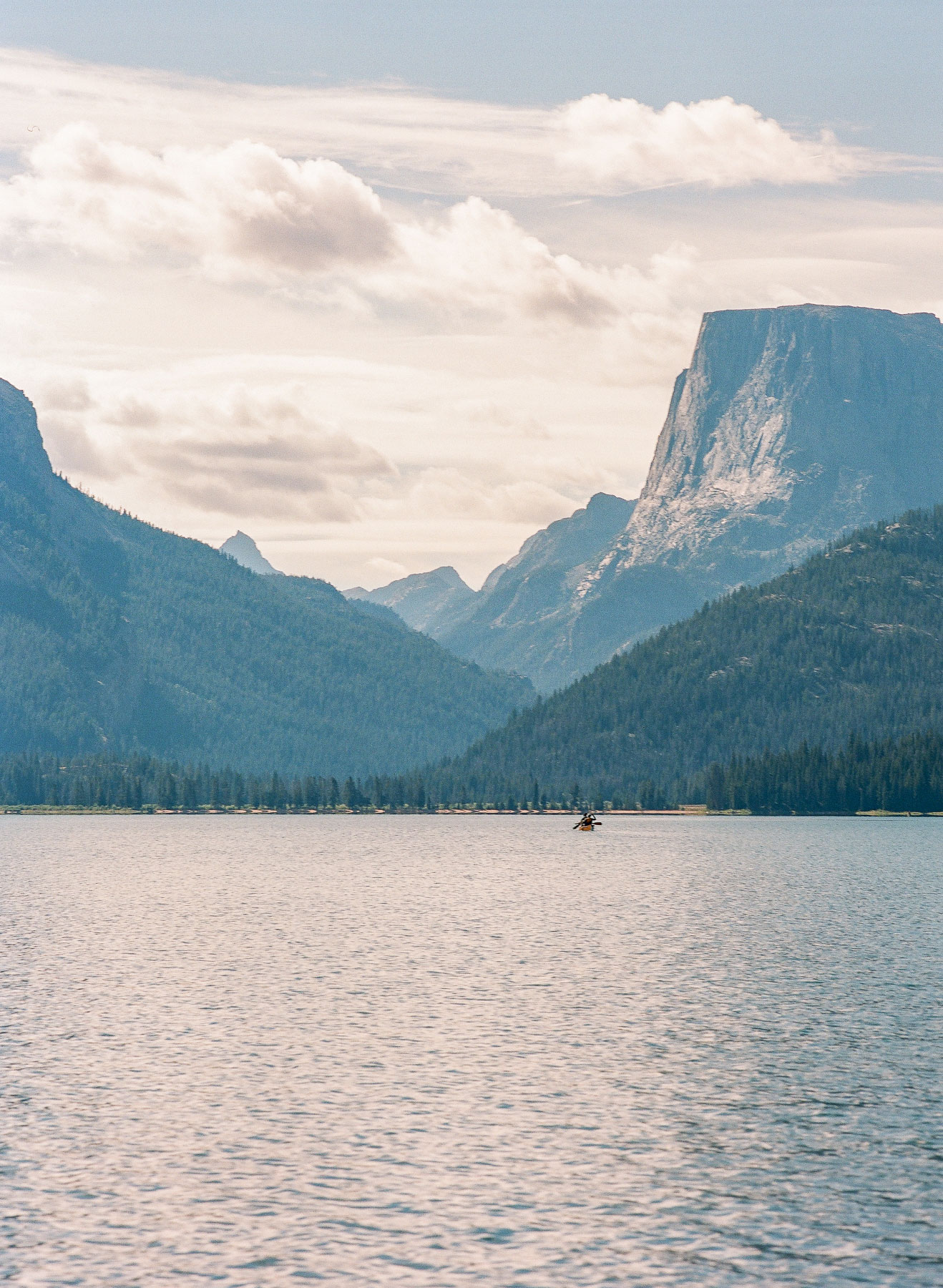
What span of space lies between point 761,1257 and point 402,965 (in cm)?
6921

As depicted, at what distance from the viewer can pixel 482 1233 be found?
47.8m

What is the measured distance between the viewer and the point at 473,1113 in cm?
6450

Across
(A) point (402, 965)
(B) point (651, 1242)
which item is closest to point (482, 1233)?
Answer: (B) point (651, 1242)

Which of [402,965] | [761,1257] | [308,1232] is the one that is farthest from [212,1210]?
[402,965]

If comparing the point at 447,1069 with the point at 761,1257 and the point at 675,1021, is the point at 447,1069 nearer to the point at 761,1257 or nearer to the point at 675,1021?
the point at 675,1021

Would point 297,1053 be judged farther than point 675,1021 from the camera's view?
No

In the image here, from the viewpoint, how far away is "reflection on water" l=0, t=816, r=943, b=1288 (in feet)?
152

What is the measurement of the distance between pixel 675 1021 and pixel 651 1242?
4089 centimetres

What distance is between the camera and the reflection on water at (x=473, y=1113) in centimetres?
4622

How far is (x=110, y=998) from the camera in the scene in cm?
9594

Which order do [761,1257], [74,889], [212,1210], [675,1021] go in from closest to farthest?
[761,1257]
[212,1210]
[675,1021]
[74,889]

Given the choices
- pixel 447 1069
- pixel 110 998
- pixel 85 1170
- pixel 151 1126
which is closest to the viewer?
pixel 85 1170

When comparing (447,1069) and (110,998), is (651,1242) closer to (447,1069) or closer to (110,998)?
(447,1069)

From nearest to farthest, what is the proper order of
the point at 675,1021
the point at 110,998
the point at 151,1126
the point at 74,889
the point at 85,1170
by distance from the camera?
the point at 85,1170
the point at 151,1126
the point at 675,1021
the point at 110,998
the point at 74,889
